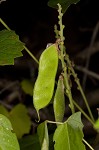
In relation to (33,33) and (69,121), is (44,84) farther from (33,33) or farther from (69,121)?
(33,33)

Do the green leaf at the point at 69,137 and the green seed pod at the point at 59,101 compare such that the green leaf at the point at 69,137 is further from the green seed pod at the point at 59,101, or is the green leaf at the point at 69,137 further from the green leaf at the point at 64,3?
the green leaf at the point at 64,3

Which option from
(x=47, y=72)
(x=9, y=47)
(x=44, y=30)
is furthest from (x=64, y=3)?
(x=44, y=30)

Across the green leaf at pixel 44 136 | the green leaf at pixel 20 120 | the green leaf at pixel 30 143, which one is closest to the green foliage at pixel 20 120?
the green leaf at pixel 20 120

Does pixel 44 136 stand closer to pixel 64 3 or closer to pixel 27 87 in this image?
pixel 64 3

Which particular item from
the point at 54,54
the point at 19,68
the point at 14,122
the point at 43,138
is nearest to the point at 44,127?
the point at 43,138

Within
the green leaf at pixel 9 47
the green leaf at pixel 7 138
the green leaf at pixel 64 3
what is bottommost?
the green leaf at pixel 7 138
